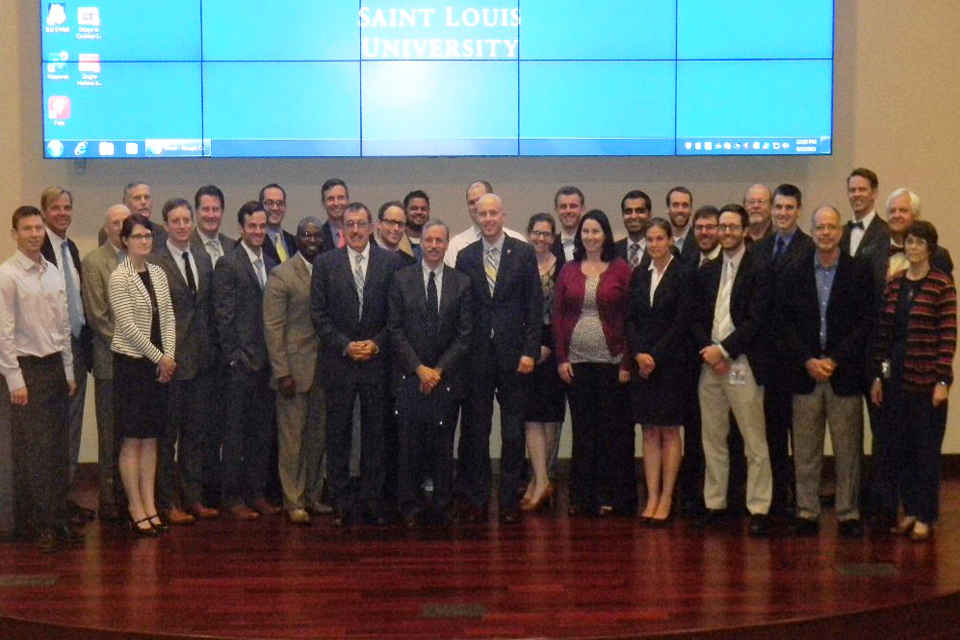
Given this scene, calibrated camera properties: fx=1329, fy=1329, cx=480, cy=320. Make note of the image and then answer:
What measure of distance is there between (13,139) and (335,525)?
327 centimetres

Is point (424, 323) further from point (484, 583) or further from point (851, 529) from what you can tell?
point (851, 529)

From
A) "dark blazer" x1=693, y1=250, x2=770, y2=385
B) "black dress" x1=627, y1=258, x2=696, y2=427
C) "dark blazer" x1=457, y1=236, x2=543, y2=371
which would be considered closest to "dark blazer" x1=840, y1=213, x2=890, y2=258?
"dark blazer" x1=693, y1=250, x2=770, y2=385

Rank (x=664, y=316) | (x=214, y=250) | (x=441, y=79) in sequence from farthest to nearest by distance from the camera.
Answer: (x=441, y=79)
(x=214, y=250)
(x=664, y=316)

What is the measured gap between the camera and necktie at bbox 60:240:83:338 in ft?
21.7

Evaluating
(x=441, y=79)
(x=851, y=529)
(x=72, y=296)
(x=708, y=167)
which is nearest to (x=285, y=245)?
(x=72, y=296)

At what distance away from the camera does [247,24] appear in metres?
7.79

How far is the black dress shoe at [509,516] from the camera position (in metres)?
6.60

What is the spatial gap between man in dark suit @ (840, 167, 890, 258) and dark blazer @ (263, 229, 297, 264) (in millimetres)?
2917

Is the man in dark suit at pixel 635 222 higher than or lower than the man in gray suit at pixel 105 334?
higher

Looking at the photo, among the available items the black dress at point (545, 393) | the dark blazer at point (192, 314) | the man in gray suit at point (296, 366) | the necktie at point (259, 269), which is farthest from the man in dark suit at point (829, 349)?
the dark blazer at point (192, 314)

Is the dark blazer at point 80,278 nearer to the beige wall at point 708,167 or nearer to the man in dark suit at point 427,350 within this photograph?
the beige wall at point 708,167

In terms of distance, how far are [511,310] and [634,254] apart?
31.4 inches

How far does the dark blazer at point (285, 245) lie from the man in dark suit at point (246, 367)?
166 millimetres

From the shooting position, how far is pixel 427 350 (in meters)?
6.48
